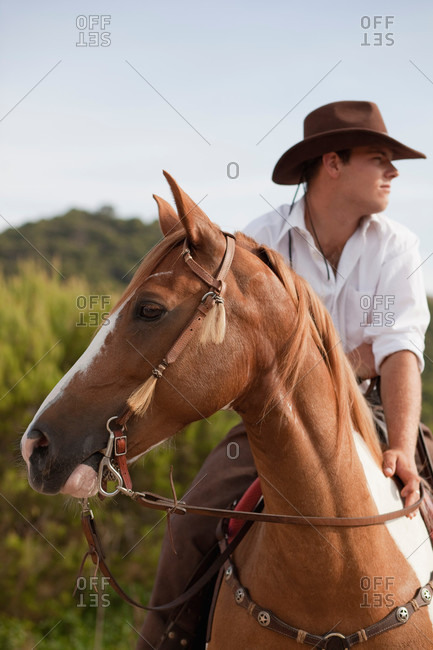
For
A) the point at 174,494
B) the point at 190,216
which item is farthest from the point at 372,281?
the point at 174,494

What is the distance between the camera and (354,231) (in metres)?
3.72

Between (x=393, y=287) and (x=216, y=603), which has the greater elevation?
(x=393, y=287)

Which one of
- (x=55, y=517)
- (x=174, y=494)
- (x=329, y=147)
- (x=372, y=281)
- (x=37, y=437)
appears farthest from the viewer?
(x=55, y=517)

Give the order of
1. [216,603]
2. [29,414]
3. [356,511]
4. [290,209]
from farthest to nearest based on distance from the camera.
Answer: [29,414]
[290,209]
[216,603]
[356,511]

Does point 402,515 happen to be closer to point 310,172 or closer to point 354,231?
point 354,231

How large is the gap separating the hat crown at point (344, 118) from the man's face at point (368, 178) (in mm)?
139

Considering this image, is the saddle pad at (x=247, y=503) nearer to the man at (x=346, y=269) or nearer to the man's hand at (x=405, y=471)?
the man at (x=346, y=269)

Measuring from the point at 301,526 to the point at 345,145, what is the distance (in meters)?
2.18

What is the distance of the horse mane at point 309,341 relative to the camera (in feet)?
7.98

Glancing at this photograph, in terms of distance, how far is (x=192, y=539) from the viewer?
10.9ft

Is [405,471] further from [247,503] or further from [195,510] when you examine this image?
[195,510]

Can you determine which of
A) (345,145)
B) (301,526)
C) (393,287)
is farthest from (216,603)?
(345,145)

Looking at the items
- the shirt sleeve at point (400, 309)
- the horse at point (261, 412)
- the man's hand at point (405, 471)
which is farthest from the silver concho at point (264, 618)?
the shirt sleeve at point (400, 309)

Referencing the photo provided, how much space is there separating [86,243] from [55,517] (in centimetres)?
1182
